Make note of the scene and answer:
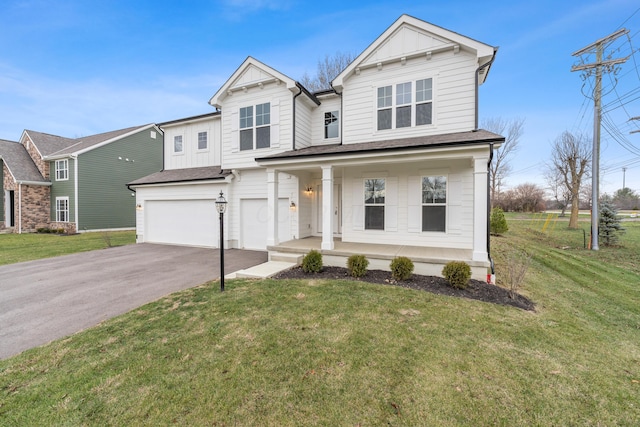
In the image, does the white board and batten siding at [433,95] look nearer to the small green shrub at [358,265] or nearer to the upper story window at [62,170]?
the small green shrub at [358,265]

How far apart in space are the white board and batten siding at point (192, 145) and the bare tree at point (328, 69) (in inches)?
412

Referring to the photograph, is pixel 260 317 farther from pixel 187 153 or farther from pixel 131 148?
pixel 131 148

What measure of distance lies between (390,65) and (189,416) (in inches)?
373

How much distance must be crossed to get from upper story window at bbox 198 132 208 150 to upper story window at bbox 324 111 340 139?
6.22m

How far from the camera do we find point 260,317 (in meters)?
4.08

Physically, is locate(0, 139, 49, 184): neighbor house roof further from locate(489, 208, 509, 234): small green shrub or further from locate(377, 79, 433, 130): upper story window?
locate(489, 208, 509, 234): small green shrub

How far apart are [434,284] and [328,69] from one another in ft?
61.3

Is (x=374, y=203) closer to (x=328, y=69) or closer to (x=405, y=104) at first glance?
(x=405, y=104)

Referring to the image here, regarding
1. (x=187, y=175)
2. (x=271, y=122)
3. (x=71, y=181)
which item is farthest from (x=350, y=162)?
(x=71, y=181)

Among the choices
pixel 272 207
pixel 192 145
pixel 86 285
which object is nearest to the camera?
pixel 86 285

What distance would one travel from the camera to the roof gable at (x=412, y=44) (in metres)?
7.07

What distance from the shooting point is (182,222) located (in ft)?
38.9

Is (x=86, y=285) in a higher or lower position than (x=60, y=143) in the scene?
lower

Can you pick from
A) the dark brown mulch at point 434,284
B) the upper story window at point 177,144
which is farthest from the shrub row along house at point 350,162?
the dark brown mulch at point 434,284
